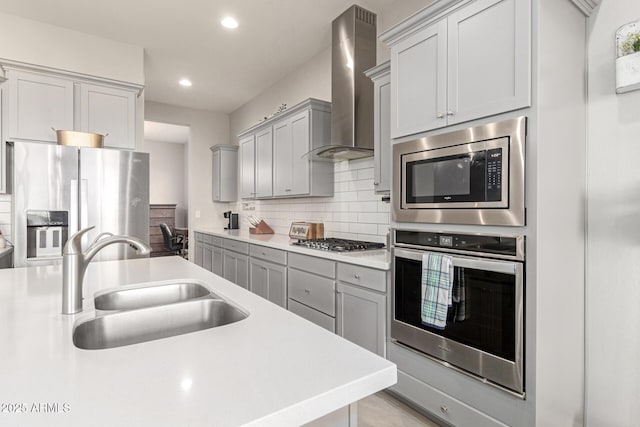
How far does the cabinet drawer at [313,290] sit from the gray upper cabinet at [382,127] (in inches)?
33.9

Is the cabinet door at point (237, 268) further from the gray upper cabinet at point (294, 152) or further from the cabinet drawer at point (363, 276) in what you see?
the cabinet drawer at point (363, 276)

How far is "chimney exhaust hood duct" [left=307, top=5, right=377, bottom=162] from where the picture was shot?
2996mm

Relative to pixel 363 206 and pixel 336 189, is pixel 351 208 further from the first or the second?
pixel 336 189

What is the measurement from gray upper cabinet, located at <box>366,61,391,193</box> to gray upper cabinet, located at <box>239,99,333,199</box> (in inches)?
36.9

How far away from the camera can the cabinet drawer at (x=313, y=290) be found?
262cm

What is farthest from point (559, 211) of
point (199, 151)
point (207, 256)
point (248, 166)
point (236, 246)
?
point (199, 151)

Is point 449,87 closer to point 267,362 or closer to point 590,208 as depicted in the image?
point 590,208

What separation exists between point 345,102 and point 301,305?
183 centimetres

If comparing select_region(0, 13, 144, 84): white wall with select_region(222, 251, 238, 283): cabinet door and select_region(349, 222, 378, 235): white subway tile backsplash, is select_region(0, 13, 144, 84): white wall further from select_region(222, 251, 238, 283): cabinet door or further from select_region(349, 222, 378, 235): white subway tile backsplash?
select_region(349, 222, 378, 235): white subway tile backsplash

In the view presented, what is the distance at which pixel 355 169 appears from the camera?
11.0ft

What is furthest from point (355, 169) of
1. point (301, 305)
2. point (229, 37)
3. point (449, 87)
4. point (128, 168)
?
point (128, 168)

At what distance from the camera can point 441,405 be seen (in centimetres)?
188

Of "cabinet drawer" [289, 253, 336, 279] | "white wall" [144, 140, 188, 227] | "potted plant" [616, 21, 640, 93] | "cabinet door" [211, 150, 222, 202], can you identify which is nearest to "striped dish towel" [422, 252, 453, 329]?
"cabinet drawer" [289, 253, 336, 279]

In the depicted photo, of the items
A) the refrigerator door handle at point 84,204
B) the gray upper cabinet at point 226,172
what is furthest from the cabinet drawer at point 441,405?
the gray upper cabinet at point 226,172
